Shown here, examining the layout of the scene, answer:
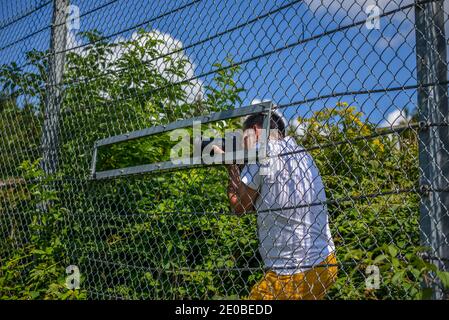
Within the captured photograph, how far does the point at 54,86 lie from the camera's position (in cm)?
471

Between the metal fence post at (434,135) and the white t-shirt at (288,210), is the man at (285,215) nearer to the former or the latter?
the white t-shirt at (288,210)

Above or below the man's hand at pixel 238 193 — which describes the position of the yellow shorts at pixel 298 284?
below

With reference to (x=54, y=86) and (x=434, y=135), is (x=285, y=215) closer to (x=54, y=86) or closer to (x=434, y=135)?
(x=434, y=135)

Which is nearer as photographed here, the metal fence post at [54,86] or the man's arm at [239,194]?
the man's arm at [239,194]

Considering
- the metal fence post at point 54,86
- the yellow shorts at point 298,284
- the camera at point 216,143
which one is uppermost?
the metal fence post at point 54,86

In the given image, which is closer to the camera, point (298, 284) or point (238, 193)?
point (298, 284)

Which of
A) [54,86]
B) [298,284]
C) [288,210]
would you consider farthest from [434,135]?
[54,86]

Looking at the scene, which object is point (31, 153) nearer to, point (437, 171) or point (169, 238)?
point (169, 238)

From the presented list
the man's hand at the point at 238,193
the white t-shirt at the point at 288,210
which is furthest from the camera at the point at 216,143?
the white t-shirt at the point at 288,210

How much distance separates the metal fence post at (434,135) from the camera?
241 centimetres

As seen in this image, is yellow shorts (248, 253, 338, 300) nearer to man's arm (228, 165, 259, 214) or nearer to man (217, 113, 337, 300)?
man (217, 113, 337, 300)

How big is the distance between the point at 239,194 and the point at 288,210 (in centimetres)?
27
